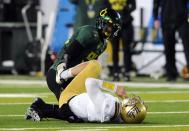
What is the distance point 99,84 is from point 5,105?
3.60 meters

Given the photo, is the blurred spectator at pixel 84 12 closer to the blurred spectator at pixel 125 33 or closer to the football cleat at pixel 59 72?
the blurred spectator at pixel 125 33

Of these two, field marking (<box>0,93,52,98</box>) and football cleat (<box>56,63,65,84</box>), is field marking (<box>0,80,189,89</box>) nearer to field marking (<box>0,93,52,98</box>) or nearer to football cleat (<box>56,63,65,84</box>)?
field marking (<box>0,93,52,98</box>)

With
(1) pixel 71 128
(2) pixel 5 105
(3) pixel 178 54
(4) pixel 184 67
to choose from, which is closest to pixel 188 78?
(4) pixel 184 67

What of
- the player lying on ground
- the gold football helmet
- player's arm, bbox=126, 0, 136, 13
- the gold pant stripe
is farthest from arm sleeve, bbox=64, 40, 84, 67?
player's arm, bbox=126, 0, 136, 13

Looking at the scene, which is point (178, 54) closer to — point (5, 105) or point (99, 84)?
point (5, 105)

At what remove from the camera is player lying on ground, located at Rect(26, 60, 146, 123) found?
33.6ft

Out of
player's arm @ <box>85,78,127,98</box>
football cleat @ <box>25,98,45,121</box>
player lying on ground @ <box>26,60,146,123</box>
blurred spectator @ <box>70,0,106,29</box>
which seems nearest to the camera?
player's arm @ <box>85,78,127,98</box>

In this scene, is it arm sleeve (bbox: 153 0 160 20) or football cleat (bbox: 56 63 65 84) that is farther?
arm sleeve (bbox: 153 0 160 20)

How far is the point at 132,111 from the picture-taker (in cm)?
1034

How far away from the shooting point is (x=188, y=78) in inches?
811

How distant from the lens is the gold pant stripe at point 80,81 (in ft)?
34.2

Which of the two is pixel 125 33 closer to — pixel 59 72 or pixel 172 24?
pixel 172 24

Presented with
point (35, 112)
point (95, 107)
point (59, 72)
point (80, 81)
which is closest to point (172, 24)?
point (59, 72)

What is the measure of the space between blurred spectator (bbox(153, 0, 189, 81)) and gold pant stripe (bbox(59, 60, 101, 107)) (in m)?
9.11
